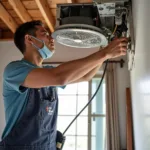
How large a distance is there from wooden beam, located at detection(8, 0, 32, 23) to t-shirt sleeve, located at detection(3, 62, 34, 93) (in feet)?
5.80

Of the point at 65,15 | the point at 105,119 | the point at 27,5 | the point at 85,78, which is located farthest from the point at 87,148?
the point at 65,15

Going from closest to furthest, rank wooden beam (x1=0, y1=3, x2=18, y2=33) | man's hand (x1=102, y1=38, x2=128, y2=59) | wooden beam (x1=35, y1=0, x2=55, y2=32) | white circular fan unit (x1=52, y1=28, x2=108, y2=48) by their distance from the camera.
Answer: man's hand (x1=102, y1=38, x2=128, y2=59) < white circular fan unit (x1=52, y1=28, x2=108, y2=48) < wooden beam (x1=35, y1=0, x2=55, y2=32) < wooden beam (x1=0, y1=3, x2=18, y2=33)

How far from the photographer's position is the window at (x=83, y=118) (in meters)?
3.26

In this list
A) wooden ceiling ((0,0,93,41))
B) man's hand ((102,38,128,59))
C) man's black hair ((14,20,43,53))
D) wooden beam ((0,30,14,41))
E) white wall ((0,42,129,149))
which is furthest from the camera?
wooden beam ((0,30,14,41))

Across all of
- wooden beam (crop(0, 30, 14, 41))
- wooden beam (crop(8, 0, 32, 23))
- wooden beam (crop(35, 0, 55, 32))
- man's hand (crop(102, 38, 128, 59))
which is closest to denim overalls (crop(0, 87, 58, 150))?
man's hand (crop(102, 38, 128, 59))

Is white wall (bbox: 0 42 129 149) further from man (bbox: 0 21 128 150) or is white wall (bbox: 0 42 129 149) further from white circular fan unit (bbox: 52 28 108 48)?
white circular fan unit (bbox: 52 28 108 48)

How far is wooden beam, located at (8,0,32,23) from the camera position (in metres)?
2.74

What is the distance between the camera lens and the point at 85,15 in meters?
1.20

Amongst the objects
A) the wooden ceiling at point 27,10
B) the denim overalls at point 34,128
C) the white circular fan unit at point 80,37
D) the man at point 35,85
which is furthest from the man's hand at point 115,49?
the wooden ceiling at point 27,10

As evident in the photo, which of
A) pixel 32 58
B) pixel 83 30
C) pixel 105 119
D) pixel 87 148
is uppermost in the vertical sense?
pixel 83 30

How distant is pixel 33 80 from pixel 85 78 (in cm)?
54

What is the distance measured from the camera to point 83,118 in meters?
3.37

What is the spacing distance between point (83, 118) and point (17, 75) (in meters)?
2.37

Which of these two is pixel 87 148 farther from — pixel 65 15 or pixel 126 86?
pixel 65 15
